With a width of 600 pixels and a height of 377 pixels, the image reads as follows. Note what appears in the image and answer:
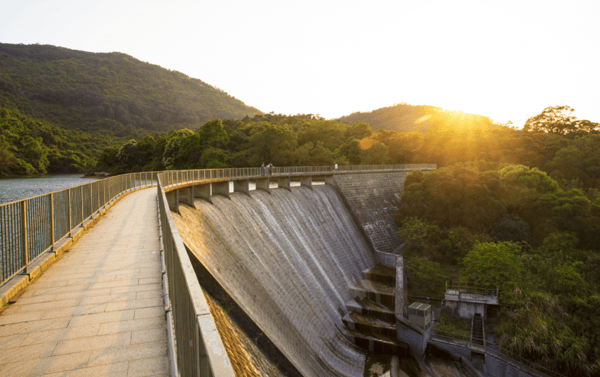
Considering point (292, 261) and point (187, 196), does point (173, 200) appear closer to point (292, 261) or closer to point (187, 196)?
point (187, 196)

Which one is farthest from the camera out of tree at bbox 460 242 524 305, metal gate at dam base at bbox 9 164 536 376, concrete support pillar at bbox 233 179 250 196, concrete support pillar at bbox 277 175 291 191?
concrete support pillar at bbox 277 175 291 191

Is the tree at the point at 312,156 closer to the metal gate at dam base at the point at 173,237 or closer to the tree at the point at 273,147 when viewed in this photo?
the tree at the point at 273,147

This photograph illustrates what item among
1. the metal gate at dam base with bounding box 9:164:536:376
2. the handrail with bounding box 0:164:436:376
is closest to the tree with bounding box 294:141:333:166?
the metal gate at dam base with bounding box 9:164:536:376

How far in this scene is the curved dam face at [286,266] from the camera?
16.1 m

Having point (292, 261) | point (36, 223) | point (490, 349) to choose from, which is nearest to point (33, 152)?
point (292, 261)

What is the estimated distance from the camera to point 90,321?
5.33m

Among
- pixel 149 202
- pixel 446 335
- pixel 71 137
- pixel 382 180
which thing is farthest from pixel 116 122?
pixel 446 335

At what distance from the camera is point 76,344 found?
4691 mm

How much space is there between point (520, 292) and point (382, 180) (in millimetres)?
22951

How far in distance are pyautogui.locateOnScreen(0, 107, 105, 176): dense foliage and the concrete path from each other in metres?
40.5

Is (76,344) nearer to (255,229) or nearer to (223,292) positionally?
(223,292)

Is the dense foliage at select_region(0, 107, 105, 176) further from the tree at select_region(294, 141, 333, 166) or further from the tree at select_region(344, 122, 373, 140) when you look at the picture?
the tree at select_region(344, 122, 373, 140)

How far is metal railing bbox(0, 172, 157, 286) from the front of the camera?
602 cm

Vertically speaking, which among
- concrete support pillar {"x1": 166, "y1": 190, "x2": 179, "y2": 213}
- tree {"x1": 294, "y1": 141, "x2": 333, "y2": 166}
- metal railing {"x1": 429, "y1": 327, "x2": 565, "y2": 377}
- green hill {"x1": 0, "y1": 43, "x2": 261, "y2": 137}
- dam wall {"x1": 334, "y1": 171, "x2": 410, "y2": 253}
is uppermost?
green hill {"x1": 0, "y1": 43, "x2": 261, "y2": 137}
